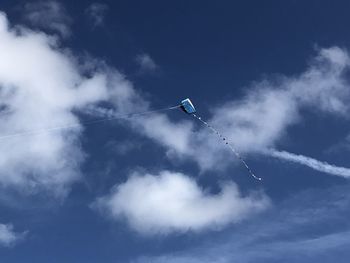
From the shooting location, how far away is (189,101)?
14612 centimetres
